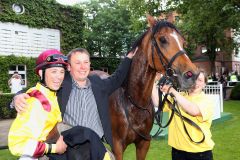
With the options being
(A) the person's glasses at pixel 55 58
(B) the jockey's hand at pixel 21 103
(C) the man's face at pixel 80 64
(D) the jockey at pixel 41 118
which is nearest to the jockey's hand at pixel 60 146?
(D) the jockey at pixel 41 118

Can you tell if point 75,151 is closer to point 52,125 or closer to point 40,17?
point 52,125

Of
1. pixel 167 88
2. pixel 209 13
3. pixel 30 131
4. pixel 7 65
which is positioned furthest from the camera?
pixel 209 13

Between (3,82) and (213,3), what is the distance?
11391 mm

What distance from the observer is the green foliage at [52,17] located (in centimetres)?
1598

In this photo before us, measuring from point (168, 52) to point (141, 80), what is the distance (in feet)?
1.59

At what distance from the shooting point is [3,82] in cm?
1546

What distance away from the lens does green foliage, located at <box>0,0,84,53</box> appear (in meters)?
16.0

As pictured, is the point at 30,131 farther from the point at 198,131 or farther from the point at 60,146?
the point at 198,131

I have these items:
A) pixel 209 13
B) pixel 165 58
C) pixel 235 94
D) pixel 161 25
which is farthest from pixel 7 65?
pixel 165 58

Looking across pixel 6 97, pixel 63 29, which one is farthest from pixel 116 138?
pixel 63 29

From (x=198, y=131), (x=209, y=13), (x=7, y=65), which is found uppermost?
(x=209, y=13)

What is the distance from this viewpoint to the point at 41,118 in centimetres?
194

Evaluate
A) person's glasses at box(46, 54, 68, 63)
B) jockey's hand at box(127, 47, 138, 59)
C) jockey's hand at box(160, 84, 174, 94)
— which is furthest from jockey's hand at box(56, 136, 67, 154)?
jockey's hand at box(127, 47, 138, 59)

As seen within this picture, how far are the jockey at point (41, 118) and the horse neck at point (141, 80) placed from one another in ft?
3.91
